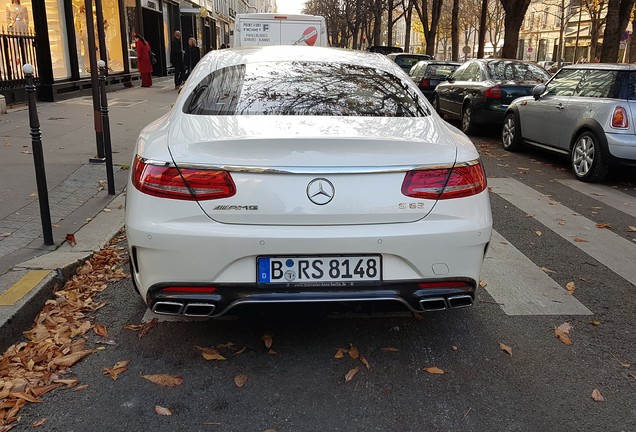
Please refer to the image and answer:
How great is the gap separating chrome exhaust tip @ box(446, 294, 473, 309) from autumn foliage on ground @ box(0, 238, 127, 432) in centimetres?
197

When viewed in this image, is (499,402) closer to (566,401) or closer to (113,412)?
(566,401)

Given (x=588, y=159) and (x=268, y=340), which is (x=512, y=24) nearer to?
(x=588, y=159)

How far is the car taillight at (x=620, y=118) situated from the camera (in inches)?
298

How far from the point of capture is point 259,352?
333 centimetres

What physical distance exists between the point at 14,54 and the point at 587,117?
12.0 metres

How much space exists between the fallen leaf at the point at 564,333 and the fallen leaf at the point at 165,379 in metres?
2.27

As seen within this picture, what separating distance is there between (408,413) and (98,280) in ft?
8.64

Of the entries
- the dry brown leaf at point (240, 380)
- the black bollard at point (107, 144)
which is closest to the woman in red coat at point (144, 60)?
the black bollard at point (107, 144)

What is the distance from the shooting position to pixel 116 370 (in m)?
3.13

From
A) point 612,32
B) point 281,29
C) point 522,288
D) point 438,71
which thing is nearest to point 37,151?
A: point 522,288

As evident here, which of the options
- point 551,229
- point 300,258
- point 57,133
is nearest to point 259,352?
point 300,258

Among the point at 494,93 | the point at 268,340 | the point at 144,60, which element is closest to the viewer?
the point at 268,340

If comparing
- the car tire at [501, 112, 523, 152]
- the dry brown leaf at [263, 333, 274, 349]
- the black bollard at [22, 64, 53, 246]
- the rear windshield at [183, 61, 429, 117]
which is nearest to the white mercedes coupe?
the rear windshield at [183, 61, 429, 117]

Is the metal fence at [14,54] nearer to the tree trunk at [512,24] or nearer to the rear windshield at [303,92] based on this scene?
the rear windshield at [303,92]
